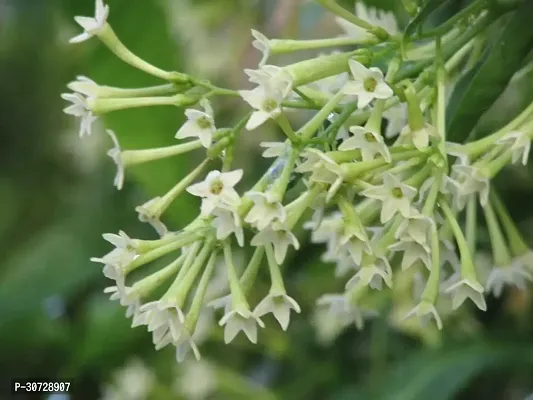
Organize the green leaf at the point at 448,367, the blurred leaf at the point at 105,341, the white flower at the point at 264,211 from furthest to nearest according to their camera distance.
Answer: the blurred leaf at the point at 105,341
the green leaf at the point at 448,367
the white flower at the point at 264,211

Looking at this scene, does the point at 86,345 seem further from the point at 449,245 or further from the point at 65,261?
the point at 449,245

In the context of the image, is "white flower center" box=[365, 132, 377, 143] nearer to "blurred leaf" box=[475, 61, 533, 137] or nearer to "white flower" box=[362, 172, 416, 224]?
"white flower" box=[362, 172, 416, 224]

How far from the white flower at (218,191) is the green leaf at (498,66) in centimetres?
15

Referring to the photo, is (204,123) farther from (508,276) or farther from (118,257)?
(508,276)

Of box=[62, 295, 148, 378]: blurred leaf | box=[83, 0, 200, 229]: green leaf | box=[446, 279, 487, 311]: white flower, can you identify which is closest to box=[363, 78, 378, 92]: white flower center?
box=[446, 279, 487, 311]: white flower

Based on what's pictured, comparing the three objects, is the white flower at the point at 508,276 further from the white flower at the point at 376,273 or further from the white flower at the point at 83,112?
the white flower at the point at 83,112

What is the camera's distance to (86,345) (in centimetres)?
76

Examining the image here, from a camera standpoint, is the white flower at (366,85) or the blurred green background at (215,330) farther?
the blurred green background at (215,330)

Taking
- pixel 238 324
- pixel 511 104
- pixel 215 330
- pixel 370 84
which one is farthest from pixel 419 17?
pixel 215 330

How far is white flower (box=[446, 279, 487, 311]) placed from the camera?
334mm

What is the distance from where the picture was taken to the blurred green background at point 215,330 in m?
0.65

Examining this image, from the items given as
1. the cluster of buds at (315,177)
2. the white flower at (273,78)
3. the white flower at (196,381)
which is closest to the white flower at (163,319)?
the cluster of buds at (315,177)

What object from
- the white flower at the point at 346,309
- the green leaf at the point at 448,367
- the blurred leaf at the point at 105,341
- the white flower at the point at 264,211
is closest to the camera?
the white flower at the point at 264,211

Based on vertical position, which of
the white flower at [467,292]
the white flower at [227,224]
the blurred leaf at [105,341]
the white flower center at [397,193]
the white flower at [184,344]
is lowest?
the white flower at [467,292]
